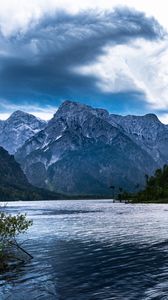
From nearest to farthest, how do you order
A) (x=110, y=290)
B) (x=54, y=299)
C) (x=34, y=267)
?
(x=54, y=299)
(x=110, y=290)
(x=34, y=267)

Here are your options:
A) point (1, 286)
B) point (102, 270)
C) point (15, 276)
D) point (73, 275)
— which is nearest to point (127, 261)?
point (102, 270)

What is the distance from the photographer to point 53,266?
5403 cm

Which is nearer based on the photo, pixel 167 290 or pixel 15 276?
pixel 167 290

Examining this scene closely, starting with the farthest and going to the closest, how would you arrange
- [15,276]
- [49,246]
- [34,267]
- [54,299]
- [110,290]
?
[49,246], [34,267], [15,276], [110,290], [54,299]

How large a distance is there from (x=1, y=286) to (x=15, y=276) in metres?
4.84

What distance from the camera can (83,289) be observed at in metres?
40.8

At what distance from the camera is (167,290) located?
38.8m

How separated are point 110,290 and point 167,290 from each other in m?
5.33

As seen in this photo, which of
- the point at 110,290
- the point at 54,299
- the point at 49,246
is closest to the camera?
the point at 54,299

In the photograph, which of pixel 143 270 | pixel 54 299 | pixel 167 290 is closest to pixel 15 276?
pixel 54 299

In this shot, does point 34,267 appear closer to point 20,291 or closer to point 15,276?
point 15,276

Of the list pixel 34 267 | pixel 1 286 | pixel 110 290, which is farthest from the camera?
pixel 34 267

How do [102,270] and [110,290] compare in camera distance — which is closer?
[110,290]

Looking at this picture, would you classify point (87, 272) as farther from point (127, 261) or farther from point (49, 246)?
point (49, 246)
